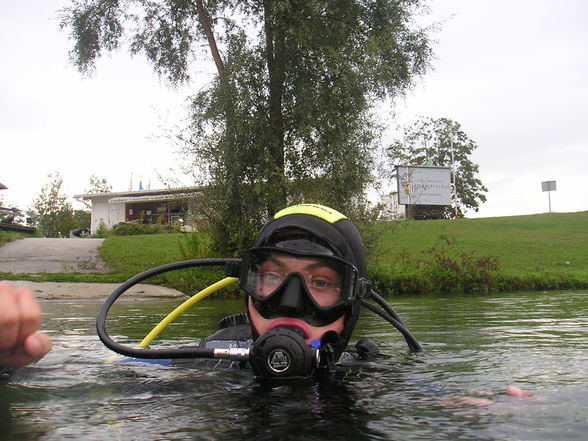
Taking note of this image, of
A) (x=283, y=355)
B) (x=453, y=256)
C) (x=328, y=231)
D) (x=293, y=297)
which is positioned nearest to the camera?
(x=283, y=355)

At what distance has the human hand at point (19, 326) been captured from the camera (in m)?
1.57

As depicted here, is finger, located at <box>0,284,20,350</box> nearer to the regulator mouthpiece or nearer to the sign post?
the regulator mouthpiece

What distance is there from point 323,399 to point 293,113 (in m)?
10.5

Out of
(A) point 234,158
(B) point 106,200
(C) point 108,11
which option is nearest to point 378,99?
(A) point 234,158

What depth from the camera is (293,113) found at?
12.3 meters

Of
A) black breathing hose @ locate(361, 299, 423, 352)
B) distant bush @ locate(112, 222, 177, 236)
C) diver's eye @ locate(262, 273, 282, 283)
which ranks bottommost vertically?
black breathing hose @ locate(361, 299, 423, 352)

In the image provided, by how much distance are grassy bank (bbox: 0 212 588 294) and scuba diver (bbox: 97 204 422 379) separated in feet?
30.6

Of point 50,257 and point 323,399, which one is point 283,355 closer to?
point 323,399

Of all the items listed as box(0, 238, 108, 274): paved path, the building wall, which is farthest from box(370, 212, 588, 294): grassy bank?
the building wall

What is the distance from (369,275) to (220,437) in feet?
36.5

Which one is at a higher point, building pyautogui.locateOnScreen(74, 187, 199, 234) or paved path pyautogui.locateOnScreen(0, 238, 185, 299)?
building pyautogui.locateOnScreen(74, 187, 199, 234)

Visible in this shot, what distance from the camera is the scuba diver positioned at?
7.66 ft

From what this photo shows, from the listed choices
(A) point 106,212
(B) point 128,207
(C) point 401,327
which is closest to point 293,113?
(C) point 401,327

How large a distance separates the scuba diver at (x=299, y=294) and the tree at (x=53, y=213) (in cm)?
4490
